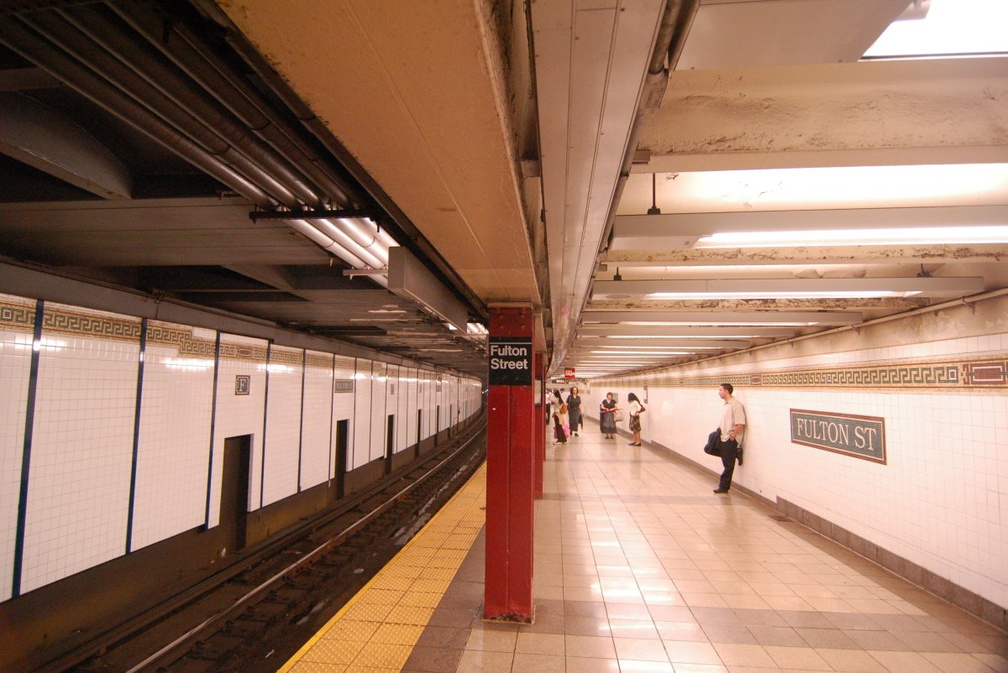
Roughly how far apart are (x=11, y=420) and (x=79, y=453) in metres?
0.68

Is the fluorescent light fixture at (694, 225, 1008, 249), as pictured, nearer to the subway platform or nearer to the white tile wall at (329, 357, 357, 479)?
the subway platform

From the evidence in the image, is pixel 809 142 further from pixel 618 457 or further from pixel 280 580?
pixel 618 457

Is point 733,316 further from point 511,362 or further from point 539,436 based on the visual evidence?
point 539,436

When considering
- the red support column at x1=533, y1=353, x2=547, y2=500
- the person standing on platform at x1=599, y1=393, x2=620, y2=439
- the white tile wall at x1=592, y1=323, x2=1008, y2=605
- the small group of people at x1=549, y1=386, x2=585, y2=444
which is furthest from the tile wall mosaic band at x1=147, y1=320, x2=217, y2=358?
the person standing on platform at x1=599, y1=393, x2=620, y2=439

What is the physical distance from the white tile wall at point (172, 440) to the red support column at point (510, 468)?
3.47 m

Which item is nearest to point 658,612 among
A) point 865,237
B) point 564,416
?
point 865,237

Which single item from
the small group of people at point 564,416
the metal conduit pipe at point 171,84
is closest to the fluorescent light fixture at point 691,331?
the metal conduit pipe at point 171,84

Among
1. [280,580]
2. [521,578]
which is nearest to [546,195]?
[521,578]

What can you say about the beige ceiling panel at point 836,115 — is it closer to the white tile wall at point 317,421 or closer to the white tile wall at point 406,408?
the white tile wall at point 317,421

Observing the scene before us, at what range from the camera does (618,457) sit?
13.4 metres

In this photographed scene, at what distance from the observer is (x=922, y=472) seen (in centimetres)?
466

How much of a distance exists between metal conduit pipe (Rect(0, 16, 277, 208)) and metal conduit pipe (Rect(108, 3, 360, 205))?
0.21 metres

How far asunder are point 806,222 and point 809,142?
0.92 meters

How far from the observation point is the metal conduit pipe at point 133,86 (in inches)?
43.4
